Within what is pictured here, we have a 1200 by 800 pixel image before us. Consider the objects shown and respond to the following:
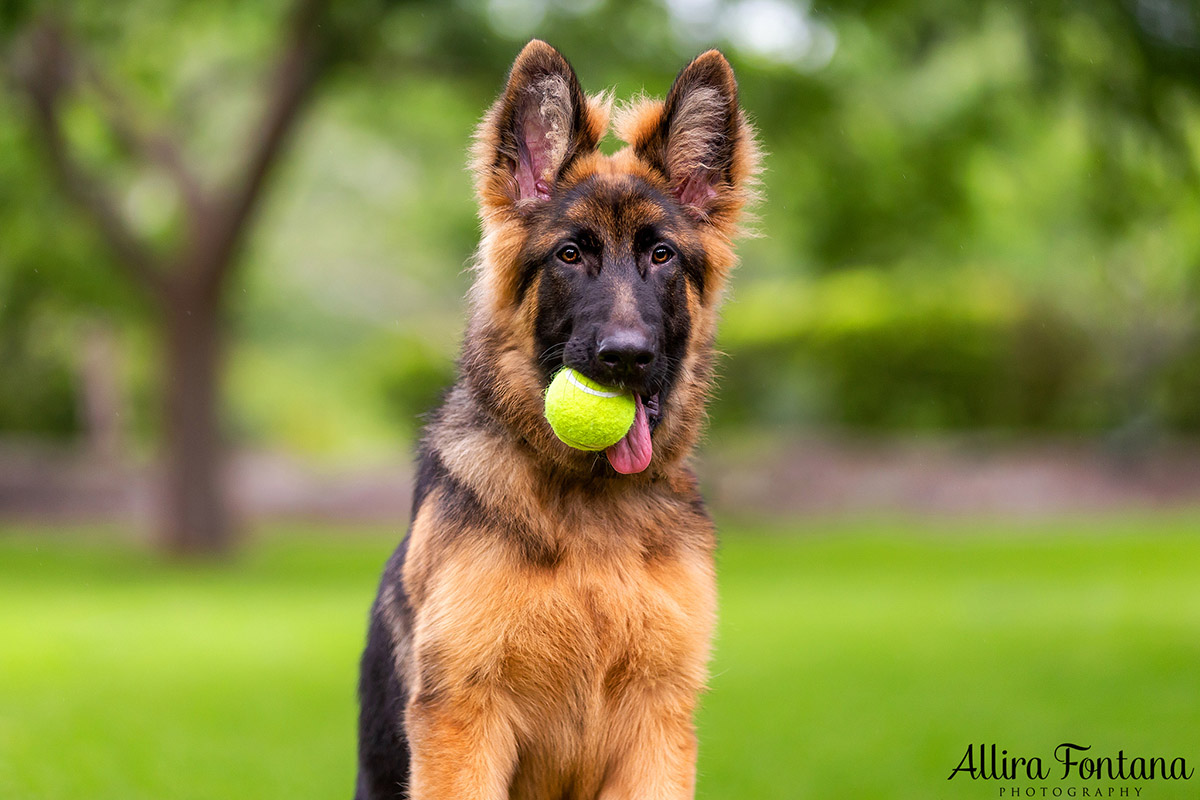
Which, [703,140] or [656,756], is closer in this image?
[656,756]

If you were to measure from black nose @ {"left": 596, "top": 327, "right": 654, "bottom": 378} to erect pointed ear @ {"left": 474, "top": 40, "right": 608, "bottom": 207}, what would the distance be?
79 cm

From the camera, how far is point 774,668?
36.7 feet

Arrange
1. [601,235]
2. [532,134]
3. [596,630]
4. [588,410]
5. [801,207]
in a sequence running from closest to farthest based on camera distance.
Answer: [588,410] → [596,630] → [601,235] → [532,134] → [801,207]

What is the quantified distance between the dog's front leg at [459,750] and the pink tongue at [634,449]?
2.90 ft

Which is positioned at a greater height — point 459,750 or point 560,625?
point 560,625

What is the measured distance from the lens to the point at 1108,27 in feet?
35.7

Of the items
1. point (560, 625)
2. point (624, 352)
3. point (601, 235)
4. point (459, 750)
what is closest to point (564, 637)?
point (560, 625)

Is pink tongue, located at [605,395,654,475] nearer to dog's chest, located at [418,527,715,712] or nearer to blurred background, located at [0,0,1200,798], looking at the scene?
dog's chest, located at [418,527,715,712]

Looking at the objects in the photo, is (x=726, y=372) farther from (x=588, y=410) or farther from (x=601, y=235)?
(x=588, y=410)

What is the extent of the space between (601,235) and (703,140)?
60cm

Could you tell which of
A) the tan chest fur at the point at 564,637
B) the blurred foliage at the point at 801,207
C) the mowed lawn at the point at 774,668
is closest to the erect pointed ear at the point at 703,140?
the tan chest fur at the point at 564,637

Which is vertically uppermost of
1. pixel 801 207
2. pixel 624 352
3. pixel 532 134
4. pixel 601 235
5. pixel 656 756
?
pixel 801 207

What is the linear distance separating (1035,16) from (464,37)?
29.5 feet

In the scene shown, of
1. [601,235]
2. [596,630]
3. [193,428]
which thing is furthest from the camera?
[193,428]
